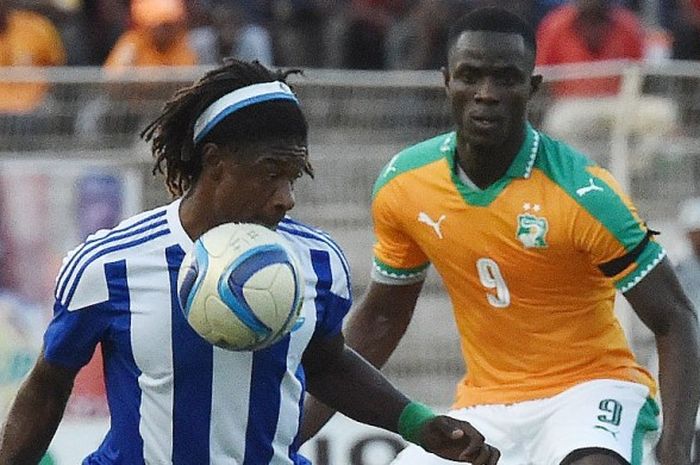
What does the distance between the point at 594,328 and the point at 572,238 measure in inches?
15.7

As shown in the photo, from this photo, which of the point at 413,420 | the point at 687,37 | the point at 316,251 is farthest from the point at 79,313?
the point at 687,37

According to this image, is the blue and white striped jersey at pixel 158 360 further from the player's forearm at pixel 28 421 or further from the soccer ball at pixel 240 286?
the soccer ball at pixel 240 286

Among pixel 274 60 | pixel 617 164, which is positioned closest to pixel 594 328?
pixel 617 164

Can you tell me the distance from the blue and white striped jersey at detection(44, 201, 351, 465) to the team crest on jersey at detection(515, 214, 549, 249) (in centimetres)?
162

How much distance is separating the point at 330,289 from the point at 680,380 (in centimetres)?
149

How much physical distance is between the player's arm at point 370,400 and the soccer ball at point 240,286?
0.60 metres

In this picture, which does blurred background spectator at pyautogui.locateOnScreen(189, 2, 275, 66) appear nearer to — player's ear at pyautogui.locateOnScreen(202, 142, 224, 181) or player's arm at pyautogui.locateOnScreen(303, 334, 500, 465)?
player's arm at pyautogui.locateOnScreen(303, 334, 500, 465)

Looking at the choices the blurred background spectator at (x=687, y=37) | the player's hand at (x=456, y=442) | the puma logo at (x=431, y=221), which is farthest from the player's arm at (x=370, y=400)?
the blurred background spectator at (x=687, y=37)

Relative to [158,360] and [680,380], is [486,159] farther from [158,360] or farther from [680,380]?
[158,360]

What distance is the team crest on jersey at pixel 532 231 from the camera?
6320mm

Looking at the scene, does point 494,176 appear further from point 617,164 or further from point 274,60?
point 274,60

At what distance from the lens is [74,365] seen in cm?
485

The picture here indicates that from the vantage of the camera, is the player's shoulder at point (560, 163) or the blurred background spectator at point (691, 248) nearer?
the player's shoulder at point (560, 163)

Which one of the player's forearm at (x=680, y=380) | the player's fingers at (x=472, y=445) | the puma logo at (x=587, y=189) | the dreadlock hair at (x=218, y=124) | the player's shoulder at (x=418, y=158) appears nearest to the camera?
the dreadlock hair at (x=218, y=124)
